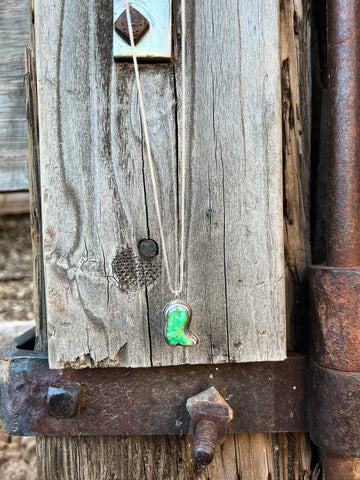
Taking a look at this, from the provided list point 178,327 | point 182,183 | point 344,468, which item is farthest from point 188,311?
point 344,468

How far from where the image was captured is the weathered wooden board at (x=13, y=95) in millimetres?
1264

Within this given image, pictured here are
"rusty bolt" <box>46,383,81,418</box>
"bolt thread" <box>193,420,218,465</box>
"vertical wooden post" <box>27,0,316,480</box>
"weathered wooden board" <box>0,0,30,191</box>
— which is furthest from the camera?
"weathered wooden board" <box>0,0,30,191</box>

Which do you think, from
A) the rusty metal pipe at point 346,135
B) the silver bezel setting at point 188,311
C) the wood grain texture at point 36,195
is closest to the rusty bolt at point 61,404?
the wood grain texture at point 36,195

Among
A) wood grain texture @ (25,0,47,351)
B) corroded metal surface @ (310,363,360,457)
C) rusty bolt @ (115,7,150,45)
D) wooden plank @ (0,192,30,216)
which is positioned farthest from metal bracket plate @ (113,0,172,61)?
corroded metal surface @ (310,363,360,457)

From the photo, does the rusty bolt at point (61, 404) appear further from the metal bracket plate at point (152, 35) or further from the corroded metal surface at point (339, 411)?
the metal bracket plate at point (152, 35)

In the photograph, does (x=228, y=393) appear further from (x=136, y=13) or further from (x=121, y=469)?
(x=136, y=13)

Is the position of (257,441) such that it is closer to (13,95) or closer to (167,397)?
(167,397)

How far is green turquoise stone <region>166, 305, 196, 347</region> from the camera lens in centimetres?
79

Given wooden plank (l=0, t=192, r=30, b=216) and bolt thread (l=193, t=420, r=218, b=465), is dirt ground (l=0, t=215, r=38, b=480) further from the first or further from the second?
bolt thread (l=193, t=420, r=218, b=465)

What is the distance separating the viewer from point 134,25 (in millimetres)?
806

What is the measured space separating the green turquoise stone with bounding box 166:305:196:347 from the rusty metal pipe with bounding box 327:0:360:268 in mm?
344

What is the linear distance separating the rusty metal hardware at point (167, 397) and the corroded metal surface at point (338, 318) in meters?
0.10

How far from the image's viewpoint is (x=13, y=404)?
91cm

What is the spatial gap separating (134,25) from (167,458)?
1.02 metres
